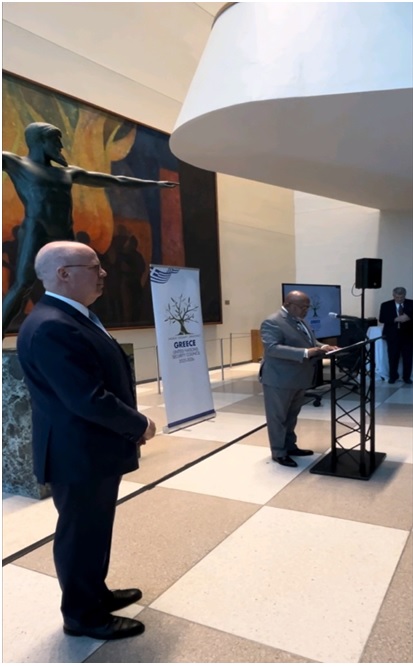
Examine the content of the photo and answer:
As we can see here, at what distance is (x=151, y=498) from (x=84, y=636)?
1382mm

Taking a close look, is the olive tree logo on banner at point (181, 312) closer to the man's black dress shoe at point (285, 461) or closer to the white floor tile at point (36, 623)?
the man's black dress shoe at point (285, 461)

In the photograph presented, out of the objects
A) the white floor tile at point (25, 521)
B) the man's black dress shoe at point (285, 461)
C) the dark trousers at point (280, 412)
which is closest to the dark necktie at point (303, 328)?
the dark trousers at point (280, 412)

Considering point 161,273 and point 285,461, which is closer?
point 285,461

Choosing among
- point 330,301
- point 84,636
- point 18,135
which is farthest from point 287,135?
point 84,636

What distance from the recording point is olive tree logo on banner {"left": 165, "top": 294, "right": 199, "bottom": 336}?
15.8 feet

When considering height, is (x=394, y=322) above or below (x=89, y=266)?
below

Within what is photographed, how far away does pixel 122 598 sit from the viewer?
194 cm

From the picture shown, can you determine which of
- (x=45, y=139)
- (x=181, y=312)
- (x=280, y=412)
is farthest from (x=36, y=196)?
(x=280, y=412)

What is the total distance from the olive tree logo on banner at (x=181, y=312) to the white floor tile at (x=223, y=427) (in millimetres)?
1025

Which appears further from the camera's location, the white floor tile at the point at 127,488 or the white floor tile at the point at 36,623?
the white floor tile at the point at 127,488

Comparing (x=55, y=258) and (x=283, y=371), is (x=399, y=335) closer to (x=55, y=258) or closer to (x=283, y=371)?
(x=283, y=371)

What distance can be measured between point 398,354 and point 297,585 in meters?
6.45

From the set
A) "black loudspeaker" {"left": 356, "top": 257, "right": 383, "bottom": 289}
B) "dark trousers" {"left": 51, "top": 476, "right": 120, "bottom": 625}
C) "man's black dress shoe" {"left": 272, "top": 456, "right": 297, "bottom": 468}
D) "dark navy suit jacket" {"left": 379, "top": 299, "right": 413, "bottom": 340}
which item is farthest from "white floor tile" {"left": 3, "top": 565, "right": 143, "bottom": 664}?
"dark navy suit jacket" {"left": 379, "top": 299, "right": 413, "bottom": 340}

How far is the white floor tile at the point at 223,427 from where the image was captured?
15.5ft
